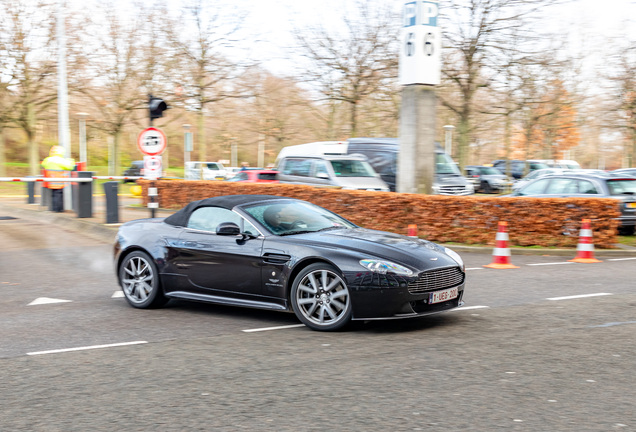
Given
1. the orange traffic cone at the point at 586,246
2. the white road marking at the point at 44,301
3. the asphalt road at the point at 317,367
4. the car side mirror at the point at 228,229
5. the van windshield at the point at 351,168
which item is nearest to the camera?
the asphalt road at the point at 317,367

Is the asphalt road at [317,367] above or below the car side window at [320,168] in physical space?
below

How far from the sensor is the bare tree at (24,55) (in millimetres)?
37656

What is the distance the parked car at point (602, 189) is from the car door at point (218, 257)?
9.75m

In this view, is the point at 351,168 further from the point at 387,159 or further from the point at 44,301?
the point at 44,301

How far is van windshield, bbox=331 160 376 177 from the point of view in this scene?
20.5m

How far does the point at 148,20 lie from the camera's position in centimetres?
3644

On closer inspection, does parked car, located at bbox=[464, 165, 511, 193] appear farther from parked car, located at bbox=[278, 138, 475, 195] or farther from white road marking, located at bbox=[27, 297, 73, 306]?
white road marking, located at bbox=[27, 297, 73, 306]

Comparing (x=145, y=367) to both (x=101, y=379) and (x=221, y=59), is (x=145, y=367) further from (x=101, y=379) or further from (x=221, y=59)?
(x=221, y=59)

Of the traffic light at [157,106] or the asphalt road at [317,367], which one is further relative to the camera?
the traffic light at [157,106]

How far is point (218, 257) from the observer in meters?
7.61

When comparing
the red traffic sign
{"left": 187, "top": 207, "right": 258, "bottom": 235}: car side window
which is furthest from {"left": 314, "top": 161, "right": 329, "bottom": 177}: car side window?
{"left": 187, "top": 207, "right": 258, "bottom": 235}: car side window

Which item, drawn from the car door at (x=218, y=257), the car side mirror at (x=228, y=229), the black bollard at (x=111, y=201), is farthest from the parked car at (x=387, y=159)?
the car side mirror at (x=228, y=229)

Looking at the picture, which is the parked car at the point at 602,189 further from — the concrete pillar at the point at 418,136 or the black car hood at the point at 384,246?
the black car hood at the point at 384,246

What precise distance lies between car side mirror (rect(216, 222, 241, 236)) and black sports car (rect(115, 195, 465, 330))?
0.03 ft
